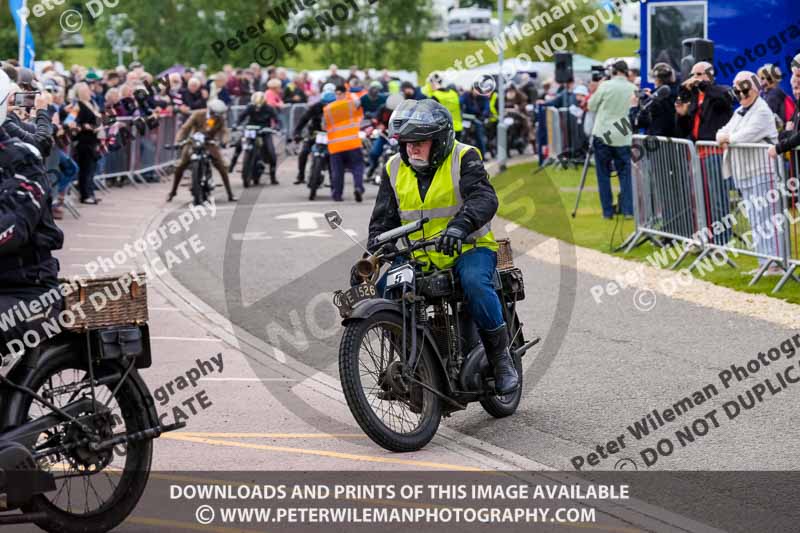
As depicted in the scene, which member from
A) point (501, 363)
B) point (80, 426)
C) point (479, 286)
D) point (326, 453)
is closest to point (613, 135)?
point (501, 363)

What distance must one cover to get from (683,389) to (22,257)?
4.68m

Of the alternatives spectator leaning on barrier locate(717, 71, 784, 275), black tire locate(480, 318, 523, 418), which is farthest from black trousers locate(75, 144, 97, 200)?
black tire locate(480, 318, 523, 418)

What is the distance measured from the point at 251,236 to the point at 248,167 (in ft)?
28.4

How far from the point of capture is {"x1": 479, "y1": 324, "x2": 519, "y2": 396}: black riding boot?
7.78 m

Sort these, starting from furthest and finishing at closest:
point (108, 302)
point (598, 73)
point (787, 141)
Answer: point (598, 73)
point (787, 141)
point (108, 302)

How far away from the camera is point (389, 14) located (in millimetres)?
66500

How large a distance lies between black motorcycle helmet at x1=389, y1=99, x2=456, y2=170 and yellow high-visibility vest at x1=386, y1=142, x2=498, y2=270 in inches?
2.8

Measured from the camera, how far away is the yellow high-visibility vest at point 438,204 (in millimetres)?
7750

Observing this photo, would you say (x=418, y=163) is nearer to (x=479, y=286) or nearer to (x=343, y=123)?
(x=479, y=286)

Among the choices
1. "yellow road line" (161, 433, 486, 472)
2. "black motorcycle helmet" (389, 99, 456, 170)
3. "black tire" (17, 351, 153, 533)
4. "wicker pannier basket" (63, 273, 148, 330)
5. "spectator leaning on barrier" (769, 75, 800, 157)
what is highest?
"black motorcycle helmet" (389, 99, 456, 170)

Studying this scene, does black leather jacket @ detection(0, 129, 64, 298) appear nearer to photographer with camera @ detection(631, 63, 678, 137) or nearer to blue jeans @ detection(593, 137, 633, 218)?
photographer with camera @ detection(631, 63, 678, 137)

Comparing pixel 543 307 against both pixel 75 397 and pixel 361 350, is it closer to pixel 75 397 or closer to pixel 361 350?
pixel 361 350

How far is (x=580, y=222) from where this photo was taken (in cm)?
1930

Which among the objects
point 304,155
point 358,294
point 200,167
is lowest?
point 304,155
